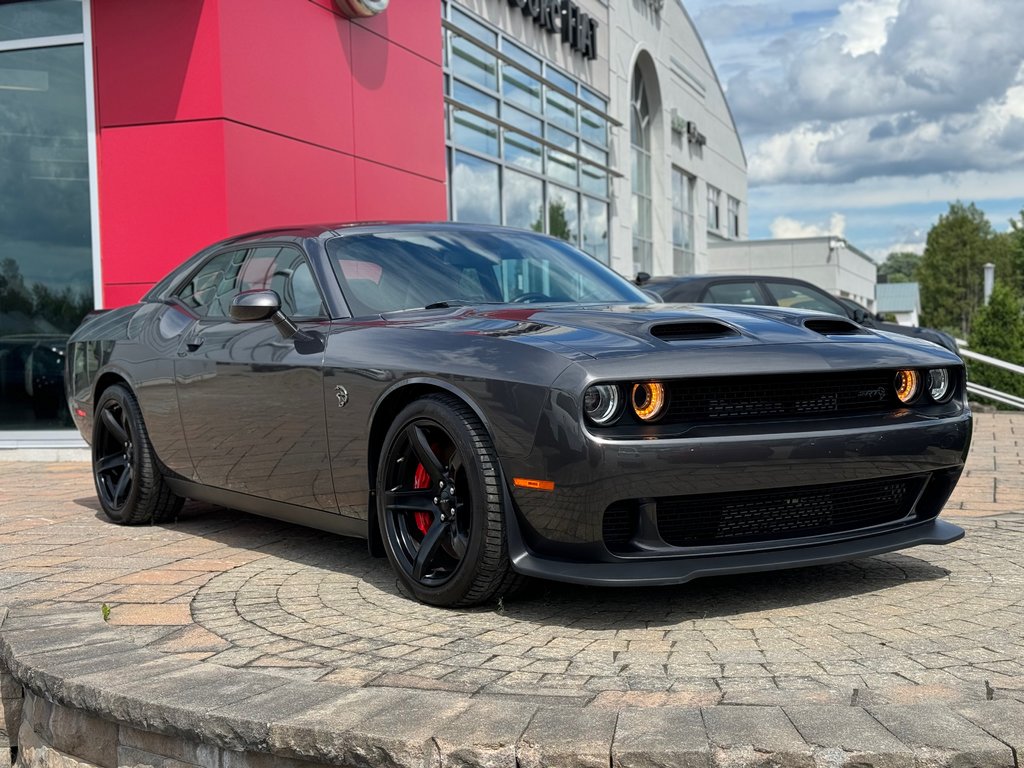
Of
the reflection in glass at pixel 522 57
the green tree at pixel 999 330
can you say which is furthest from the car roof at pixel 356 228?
the green tree at pixel 999 330

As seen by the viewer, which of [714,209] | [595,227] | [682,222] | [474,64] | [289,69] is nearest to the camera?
[289,69]

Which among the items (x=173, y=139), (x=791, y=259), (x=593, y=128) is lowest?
(x=173, y=139)

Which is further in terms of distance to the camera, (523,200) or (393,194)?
(523,200)

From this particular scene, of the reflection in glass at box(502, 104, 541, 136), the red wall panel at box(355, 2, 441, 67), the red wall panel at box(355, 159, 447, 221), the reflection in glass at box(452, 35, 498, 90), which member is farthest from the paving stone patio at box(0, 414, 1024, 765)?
the reflection in glass at box(502, 104, 541, 136)

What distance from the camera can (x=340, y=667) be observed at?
321 cm

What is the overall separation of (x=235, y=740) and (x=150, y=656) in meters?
0.64

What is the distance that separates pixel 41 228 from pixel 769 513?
26.1 ft

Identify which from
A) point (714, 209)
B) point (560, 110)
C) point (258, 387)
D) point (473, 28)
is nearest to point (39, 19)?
point (258, 387)

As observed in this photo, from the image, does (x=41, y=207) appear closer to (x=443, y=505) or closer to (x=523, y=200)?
(x=443, y=505)

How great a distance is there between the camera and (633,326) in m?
3.72

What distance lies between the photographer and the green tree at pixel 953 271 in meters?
76.4

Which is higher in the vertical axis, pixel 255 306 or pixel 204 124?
pixel 204 124

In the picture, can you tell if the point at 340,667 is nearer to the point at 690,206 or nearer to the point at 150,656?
the point at 150,656

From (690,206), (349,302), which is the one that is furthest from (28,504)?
(690,206)
